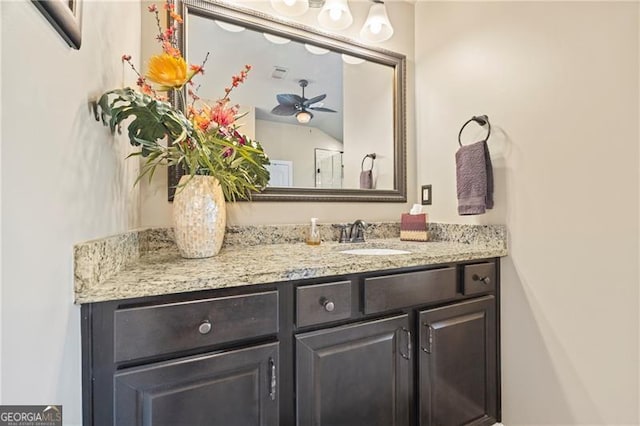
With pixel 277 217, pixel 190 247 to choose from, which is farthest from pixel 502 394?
pixel 190 247

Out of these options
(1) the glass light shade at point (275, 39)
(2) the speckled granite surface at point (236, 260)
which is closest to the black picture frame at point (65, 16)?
(2) the speckled granite surface at point (236, 260)

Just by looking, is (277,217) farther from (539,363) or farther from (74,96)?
(539,363)

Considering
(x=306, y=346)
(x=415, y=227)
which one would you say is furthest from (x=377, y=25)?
(x=306, y=346)

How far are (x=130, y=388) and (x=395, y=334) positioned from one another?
2.69 feet

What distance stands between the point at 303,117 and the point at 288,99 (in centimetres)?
12

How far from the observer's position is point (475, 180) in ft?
4.71

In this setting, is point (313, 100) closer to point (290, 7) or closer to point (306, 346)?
point (290, 7)

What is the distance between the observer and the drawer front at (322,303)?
37.4 inches

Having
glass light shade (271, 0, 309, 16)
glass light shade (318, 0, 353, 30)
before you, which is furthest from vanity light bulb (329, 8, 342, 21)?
glass light shade (271, 0, 309, 16)

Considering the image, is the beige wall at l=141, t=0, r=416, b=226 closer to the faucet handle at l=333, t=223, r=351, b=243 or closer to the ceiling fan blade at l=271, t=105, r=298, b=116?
the faucet handle at l=333, t=223, r=351, b=243

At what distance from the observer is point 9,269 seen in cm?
47

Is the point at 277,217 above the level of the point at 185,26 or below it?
below

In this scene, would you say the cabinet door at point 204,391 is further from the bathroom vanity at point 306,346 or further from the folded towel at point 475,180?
the folded towel at point 475,180

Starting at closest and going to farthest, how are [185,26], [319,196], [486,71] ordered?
[185,26], [486,71], [319,196]
